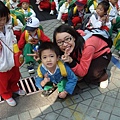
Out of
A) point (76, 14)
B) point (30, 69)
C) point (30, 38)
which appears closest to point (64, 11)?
point (76, 14)

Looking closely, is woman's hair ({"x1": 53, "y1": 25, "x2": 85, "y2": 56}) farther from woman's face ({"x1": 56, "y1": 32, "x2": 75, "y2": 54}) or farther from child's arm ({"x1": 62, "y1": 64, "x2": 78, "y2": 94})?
child's arm ({"x1": 62, "y1": 64, "x2": 78, "y2": 94})

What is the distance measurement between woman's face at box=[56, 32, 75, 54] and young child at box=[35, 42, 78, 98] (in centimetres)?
14

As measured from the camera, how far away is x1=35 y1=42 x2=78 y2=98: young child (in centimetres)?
252

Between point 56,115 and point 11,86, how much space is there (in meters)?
0.78

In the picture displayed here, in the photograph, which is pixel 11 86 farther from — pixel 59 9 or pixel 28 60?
pixel 59 9

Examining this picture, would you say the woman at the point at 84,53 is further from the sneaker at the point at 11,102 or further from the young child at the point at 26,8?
the young child at the point at 26,8

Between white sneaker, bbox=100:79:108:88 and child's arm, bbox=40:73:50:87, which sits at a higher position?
child's arm, bbox=40:73:50:87

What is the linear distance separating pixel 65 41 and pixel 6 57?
30.6 inches

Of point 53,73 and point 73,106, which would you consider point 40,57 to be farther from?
point 73,106

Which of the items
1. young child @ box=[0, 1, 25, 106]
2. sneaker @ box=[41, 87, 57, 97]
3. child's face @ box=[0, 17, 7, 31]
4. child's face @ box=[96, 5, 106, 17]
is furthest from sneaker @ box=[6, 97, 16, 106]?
child's face @ box=[96, 5, 106, 17]

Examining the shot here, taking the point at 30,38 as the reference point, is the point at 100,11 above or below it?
above

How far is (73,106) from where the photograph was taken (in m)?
2.84

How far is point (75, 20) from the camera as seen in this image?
16.3ft

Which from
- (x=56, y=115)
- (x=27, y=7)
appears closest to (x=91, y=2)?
(x=27, y=7)
